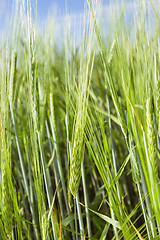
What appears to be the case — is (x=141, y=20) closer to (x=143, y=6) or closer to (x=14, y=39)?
(x=143, y=6)

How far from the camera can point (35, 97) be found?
0.66 meters

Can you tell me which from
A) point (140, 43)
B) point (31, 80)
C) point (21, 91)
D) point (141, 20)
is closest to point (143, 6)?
point (141, 20)

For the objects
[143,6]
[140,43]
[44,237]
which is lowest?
[44,237]

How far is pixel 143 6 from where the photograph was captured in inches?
27.1

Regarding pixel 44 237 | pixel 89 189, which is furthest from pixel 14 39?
pixel 89 189

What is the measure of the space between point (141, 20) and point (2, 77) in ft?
1.26

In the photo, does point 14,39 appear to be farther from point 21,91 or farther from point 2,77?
point 21,91

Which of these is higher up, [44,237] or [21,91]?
[21,91]

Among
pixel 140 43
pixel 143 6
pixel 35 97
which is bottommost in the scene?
pixel 35 97

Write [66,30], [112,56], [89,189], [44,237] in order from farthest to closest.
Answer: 1. [89,189]
2. [112,56]
3. [66,30]
4. [44,237]

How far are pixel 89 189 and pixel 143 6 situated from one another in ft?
2.67

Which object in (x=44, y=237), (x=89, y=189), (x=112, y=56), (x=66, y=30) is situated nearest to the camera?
(x=44, y=237)

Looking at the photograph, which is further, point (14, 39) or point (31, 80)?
point (14, 39)

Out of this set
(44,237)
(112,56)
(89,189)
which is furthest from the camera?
(89,189)
